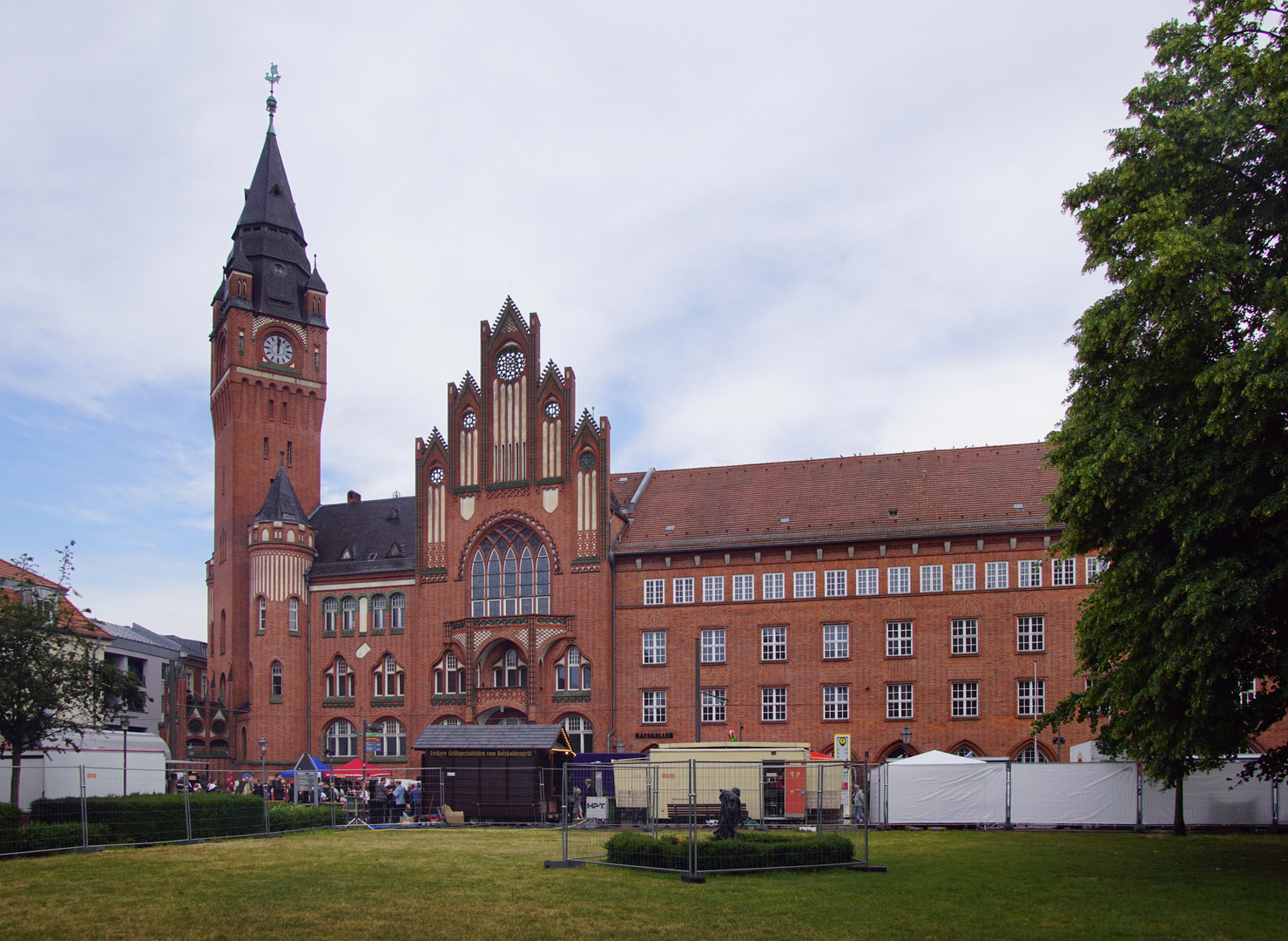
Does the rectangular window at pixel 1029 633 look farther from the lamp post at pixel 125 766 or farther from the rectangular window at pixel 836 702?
the lamp post at pixel 125 766

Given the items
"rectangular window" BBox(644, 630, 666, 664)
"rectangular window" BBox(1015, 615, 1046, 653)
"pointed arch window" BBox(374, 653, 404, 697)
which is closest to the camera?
"rectangular window" BBox(1015, 615, 1046, 653)

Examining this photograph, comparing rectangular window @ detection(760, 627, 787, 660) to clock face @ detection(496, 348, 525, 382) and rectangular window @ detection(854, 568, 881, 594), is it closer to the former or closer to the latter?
rectangular window @ detection(854, 568, 881, 594)

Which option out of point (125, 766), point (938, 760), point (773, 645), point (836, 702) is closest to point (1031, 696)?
point (836, 702)

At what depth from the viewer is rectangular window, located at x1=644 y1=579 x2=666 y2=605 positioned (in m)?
57.8

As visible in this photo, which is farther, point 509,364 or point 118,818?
point 509,364

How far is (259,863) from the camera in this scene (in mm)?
22797

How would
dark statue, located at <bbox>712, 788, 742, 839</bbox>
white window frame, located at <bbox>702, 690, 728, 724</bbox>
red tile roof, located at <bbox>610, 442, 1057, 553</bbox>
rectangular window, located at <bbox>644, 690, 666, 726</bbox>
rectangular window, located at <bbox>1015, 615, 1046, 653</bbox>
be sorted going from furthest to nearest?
1. rectangular window, located at <bbox>644, 690, 666, 726</bbox>
2. white window frame, located at <bbox>702, 690, 728, 724</bbox>
3. red tile roof, located at <bbox>610, 442, 1057, 553</bbox>
4. rectangular window, located at <bbox>1015, 615, 1046, 653</bbox>
5. dark statue, located at <bbox>712, 788, 742, 839</bbox>

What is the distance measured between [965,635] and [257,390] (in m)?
42.1

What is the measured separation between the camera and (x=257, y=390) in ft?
237

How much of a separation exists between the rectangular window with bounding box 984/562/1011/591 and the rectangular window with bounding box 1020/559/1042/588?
527 millimetres

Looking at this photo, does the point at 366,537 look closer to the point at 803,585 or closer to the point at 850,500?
the point at 803,585

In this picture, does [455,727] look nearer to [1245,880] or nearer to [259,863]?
[259,863]

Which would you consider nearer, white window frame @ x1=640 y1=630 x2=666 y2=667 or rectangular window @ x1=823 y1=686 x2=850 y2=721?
rectangular window @ x1=823 y1=686 x2=850 y2=721

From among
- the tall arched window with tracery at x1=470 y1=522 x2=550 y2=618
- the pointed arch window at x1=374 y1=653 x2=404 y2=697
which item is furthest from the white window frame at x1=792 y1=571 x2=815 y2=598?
the pointed arch window at x1=374 y1=653 x2=404 y2=697
